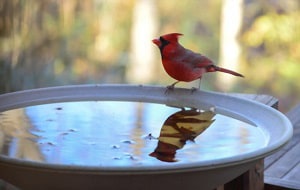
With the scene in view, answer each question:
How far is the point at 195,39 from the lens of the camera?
20.4ft

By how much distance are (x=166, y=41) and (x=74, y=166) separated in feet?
2.22

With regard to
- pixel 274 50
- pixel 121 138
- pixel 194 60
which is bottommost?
pixel 274 50

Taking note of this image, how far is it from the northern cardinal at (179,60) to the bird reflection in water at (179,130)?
0.47 feet

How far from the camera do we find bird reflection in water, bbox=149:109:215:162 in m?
1.18

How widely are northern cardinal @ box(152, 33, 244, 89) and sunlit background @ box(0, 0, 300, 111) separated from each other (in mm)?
2998

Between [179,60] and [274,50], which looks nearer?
[179,60]

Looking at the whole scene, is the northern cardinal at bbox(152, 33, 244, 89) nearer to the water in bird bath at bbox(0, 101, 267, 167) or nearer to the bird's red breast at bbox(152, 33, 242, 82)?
the bird's red breast at bbox(152, 33, 242, 82)

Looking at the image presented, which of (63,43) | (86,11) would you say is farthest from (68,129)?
(86,11)

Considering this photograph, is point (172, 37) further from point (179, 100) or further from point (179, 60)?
point (179, 100)

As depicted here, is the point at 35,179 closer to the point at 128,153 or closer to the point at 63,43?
the point at 128,153

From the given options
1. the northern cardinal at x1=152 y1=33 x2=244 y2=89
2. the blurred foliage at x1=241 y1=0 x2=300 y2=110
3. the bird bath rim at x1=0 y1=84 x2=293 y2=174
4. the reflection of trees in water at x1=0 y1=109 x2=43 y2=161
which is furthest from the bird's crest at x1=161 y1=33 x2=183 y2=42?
the blurred foliage at x1=241 y1=0 x2=300 y2=110

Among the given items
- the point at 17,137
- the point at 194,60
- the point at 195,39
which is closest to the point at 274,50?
the point at 195,39

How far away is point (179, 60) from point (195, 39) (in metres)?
4.63

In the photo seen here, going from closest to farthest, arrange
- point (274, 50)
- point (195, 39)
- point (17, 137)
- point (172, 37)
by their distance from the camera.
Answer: point (17, 137)
point (172, 37)
point (274, 50)
point (195, 39)
